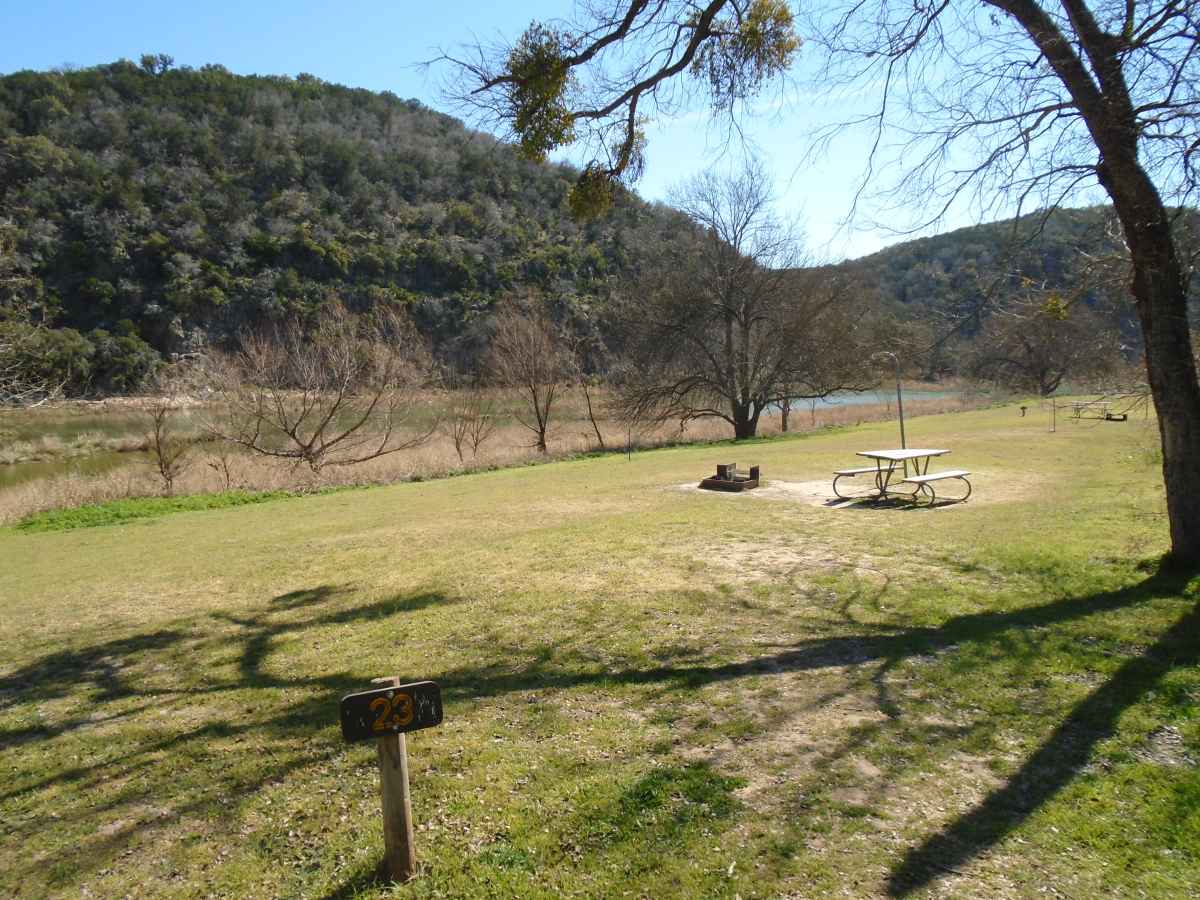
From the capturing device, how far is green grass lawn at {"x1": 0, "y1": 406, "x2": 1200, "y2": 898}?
2695 millimetres

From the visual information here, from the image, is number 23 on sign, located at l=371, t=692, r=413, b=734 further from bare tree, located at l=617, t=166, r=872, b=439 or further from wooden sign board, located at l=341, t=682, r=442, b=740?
bare tree, located at l=617, t=166, r=872, b=439

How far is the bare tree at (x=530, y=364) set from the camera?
92.7 feet

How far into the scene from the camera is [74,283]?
1813 inches

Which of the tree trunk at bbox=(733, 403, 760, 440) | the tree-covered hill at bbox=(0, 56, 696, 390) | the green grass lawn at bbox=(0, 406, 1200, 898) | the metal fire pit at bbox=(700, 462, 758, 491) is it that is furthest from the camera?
the tree-covered hill at bbox=(0, 56, 696, 390)

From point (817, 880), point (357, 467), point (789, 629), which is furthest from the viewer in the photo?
point (357, 467)

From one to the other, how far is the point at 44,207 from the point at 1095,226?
61.2 m

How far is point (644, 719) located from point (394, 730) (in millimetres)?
1692

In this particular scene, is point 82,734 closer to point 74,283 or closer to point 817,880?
point 817,880

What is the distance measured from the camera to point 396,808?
262 centimetres

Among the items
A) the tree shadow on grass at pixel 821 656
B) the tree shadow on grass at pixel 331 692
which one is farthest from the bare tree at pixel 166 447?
the tree shadow on grass at pixel 821 656

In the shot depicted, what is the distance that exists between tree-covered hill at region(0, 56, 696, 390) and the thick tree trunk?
28.7 m

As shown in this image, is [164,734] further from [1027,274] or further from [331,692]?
[1027,274]

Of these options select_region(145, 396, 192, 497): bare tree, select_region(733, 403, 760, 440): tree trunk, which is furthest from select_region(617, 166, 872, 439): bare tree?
select_region(145, 396, 192, 497): bare tree

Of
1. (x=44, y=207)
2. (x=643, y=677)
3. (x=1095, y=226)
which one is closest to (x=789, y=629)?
(x=643, y=677)
